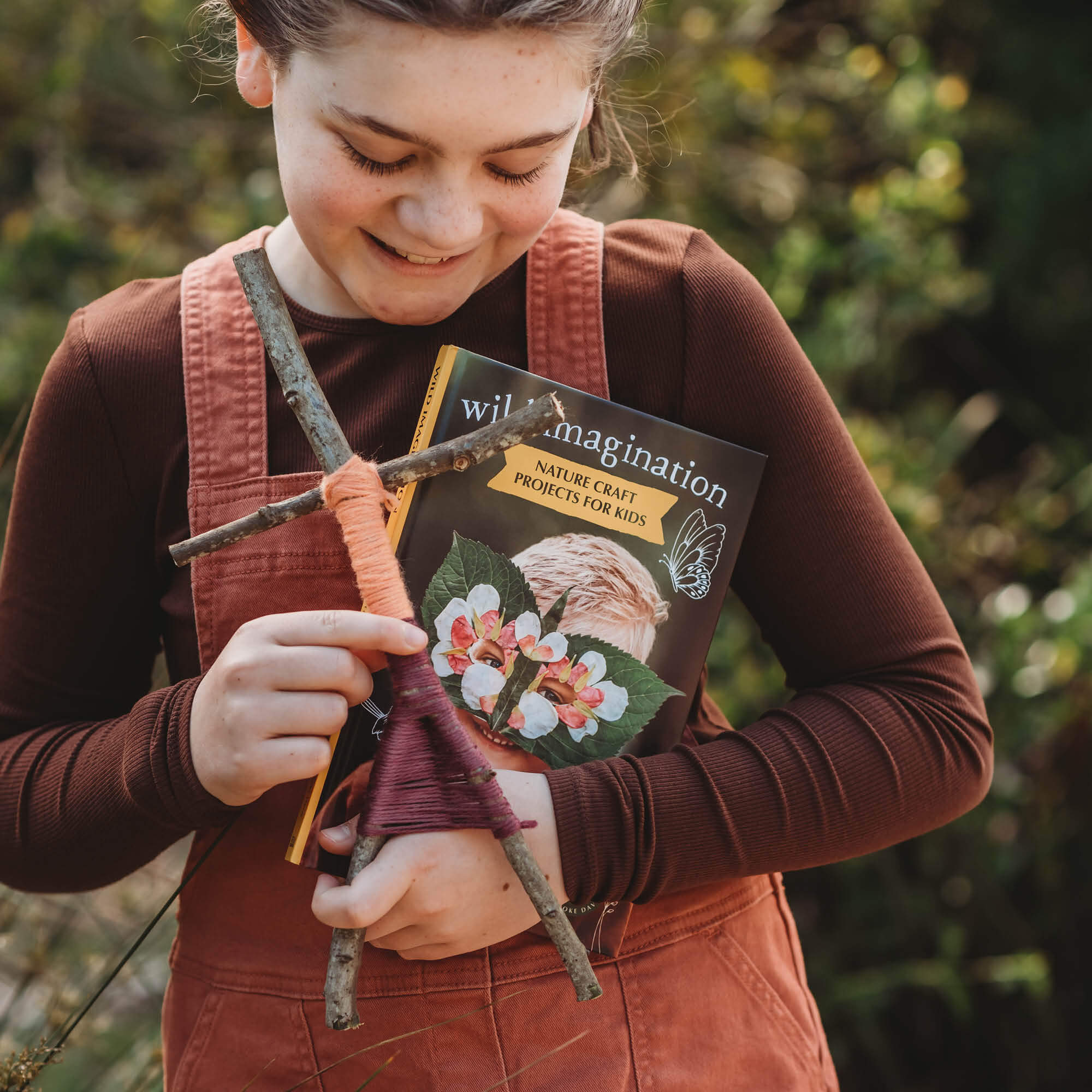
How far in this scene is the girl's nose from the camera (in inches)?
28.1

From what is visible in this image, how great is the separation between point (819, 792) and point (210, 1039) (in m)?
0.50

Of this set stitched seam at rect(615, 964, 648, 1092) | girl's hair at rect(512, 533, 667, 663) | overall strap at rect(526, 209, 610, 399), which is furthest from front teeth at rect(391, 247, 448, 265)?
stitched seam at rect(615, 964, 648, 1092)

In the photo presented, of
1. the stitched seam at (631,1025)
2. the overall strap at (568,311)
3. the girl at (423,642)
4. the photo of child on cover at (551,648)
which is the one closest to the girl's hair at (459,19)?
the girl at (423,642)

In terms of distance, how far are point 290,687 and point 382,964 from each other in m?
0.24

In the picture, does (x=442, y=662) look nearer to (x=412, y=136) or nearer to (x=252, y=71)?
(x=412, y=136)

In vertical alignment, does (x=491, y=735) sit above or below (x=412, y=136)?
below

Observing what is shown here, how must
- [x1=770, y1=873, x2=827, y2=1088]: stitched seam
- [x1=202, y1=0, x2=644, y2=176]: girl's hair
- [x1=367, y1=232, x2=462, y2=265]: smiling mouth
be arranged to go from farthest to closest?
[x1=770, y1=873, x2=827, y2=1088]: stitched seam < [x1=367, y1=232, x2=462, y2=265]: smiling mouth < [x1=202, y1=0, x2=644, y2=176]: girl's hair

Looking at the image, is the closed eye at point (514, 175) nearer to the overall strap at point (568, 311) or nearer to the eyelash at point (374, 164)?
the eyelash at point (374, 164)

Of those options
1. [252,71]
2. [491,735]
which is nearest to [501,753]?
[491,735]

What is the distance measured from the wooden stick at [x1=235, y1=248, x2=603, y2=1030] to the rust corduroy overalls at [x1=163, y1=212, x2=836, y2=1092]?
0.29 ft

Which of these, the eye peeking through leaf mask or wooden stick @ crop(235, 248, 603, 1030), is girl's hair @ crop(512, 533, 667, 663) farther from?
wooden stick @ crop(235, 248, 603, 1030)

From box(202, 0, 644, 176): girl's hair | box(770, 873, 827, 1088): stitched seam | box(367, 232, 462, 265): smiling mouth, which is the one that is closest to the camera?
box(202, 0, 644, 176): girl's hair

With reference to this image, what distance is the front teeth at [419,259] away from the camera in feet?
2.52

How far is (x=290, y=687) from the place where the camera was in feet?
2.31
